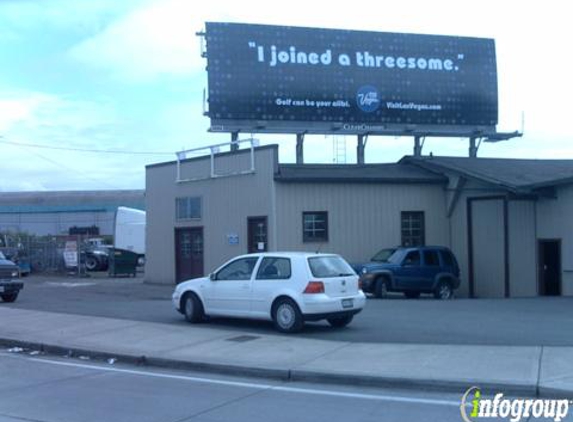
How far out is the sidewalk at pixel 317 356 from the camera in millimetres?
10602

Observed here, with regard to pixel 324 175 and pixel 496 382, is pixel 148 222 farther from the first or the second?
pixel 496 382

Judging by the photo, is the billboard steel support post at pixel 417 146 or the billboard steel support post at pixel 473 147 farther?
the billboard steel support post at pixel 473 147

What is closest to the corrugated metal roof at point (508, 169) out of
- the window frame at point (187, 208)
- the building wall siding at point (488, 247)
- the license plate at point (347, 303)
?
the building wall siding at point (488, 247)

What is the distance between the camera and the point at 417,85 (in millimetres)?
38125

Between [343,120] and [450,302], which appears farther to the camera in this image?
[343,120]

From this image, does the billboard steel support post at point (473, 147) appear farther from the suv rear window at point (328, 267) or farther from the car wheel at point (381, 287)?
the suv rear window at point (328, 267)

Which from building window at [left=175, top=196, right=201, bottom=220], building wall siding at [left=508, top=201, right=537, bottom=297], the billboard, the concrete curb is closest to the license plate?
the concrete curb

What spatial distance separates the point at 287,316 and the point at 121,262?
25.9m

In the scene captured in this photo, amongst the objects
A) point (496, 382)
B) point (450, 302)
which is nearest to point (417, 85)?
point (450, 302)

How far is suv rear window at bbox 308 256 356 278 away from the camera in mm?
15445

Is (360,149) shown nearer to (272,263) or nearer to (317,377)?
(272,263)

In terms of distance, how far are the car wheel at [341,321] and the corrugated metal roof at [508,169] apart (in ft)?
39.1

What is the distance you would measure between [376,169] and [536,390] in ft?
69.1

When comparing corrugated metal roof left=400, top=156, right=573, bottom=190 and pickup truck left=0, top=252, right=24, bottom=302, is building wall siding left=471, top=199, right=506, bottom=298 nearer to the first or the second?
corrugated metal roof left=400, top=156, right=573, bottom=190
